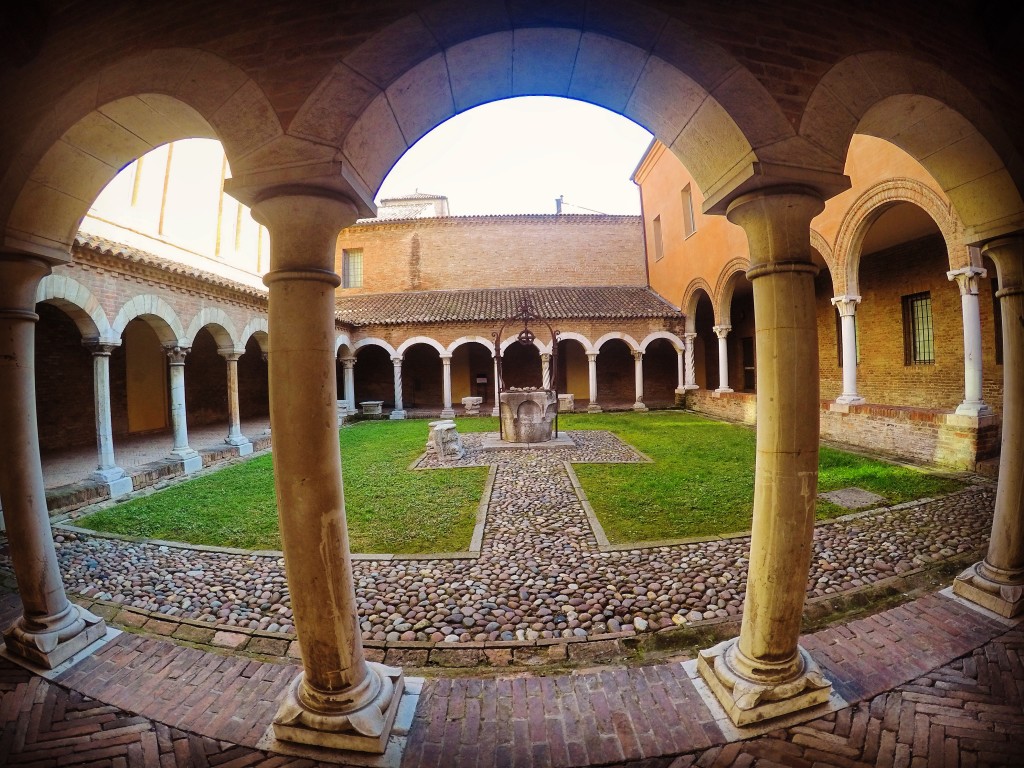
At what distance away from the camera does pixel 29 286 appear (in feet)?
9.29

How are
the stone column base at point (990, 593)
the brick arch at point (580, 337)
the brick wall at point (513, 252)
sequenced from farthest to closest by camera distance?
the brick wall at point (513, 252) < the brick arch at point (580, 337) < the stone column base at point (990, 593)

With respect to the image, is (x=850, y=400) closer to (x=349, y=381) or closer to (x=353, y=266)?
(x=349, y=381)

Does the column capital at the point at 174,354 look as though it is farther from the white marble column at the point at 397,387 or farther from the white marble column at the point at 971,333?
the white marble column at the point at 971,333

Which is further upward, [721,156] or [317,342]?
[721,156]

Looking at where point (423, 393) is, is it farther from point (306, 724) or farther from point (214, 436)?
point (306, 724)

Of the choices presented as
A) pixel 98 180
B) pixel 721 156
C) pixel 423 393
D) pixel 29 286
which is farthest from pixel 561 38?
pixel 423 393

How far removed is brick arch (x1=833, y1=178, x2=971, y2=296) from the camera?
7.43 metres

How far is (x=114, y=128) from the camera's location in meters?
2.54

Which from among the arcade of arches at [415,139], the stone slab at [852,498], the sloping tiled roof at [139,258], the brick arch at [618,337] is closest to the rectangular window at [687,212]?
the brick arch at [618,337]

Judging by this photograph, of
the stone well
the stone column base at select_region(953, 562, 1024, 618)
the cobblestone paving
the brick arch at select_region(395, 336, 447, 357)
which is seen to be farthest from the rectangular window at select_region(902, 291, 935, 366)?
the brick arch at select_region(395, 336, 447, 357)

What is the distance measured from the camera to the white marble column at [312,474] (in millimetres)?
1953

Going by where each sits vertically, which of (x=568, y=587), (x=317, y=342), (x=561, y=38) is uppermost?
(x=561, y=38)

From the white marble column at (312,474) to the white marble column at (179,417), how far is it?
8.66 metres

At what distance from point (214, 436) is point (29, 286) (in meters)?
10.8
